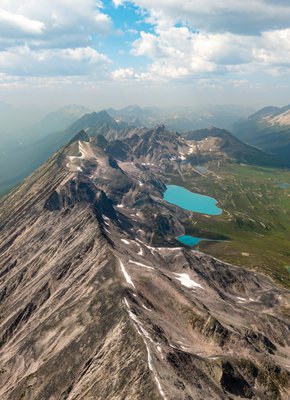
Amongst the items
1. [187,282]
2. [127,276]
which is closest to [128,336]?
[127,276]

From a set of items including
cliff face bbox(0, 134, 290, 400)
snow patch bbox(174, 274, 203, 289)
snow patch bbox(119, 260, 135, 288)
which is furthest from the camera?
snow patch bbox(174, 274, 203, 289)

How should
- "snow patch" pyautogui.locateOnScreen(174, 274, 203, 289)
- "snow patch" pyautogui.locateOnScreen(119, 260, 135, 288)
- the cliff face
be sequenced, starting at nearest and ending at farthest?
the cliff face → "snow patch" pyautogui.locateOnScreen(119, 260, 135, 288) → "snow patch" pyautogui.locateOnScreen(174, 274, 203, 289)

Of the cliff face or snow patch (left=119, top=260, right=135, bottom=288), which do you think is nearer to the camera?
the cliff face

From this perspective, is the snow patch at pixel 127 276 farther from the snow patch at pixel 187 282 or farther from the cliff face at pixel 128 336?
the snow patch at pixel 187 282

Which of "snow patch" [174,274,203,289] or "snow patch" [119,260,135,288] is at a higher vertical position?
"snow patch" [119,260,135,288]

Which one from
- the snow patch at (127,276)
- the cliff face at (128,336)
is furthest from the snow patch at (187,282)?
the snow patch at (127,276)

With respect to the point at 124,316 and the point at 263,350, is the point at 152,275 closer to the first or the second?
the point at 124,316

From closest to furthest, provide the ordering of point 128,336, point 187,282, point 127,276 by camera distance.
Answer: point 128,336, point 127,276, point 187,282

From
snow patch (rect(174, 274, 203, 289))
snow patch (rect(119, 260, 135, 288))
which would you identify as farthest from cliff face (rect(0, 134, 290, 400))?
snow patch (rect(174, 274, 203, 289))

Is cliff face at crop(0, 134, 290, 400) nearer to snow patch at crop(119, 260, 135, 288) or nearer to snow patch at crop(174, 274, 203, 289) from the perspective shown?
snow patch at crop(119, 260, 135, 288)

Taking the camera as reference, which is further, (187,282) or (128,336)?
(187,282)

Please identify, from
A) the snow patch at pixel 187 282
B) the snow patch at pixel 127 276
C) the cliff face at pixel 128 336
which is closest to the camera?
Answer: the cliff face at pixel 128 336

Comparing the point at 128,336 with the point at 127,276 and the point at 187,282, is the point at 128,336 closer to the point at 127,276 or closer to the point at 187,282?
the point at 127,276
